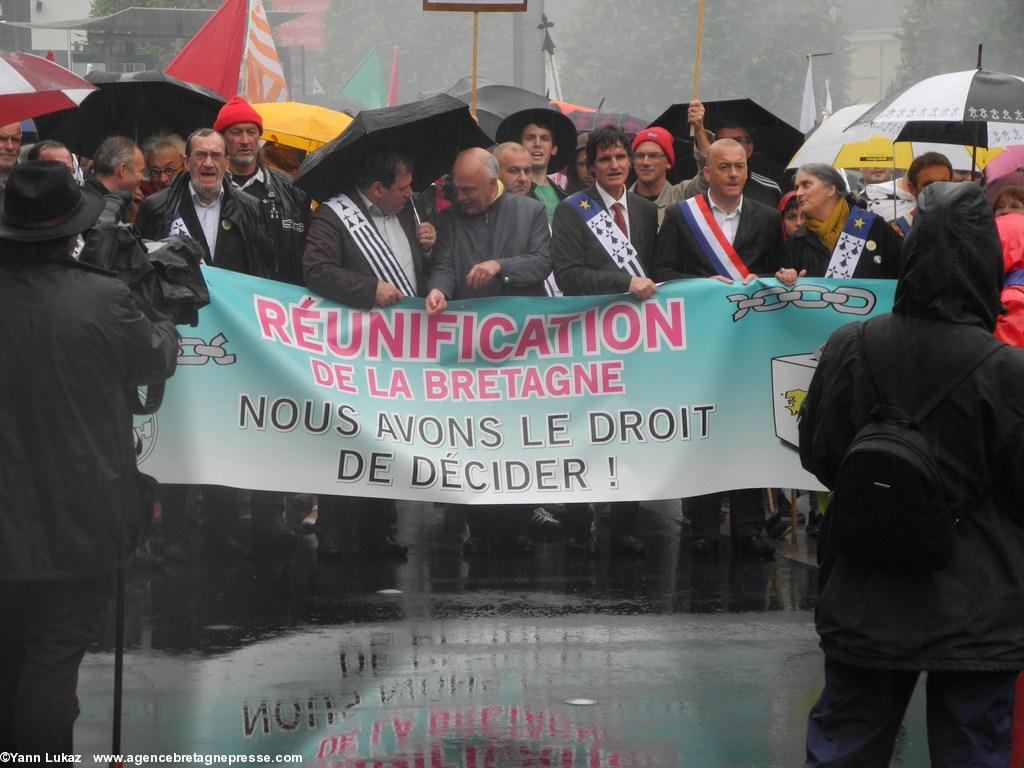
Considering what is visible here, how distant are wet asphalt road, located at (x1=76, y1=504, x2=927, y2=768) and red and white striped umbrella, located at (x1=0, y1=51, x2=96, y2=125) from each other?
2270mm

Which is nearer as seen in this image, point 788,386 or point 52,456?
point 52,456

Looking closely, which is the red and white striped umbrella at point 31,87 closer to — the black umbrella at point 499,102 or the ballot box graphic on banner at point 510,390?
the ballot box graphic on banner at point 510,390

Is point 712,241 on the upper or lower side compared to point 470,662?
upper

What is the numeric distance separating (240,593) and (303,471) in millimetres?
685

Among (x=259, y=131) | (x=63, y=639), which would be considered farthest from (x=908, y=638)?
(x=259, y=131)

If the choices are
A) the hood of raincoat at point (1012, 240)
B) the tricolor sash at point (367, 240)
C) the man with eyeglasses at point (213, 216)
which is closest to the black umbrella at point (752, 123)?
the tricolor sash at point (367, 240)

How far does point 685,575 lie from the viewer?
8.32 metres

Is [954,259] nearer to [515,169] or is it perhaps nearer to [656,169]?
[515,169]

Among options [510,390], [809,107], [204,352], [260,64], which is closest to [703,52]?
[809,107]

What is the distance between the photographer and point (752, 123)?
12.1 meters

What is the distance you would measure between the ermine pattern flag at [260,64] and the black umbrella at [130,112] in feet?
14.0

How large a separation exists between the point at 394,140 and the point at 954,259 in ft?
15.8

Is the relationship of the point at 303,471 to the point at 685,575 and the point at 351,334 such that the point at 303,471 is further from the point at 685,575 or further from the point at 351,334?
the point at 685,575

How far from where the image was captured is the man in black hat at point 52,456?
463cm
